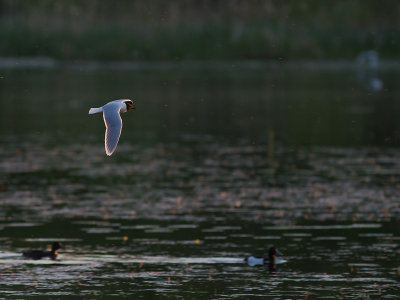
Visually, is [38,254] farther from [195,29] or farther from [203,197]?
[195,29]

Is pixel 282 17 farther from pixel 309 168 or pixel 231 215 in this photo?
pixel 231 215

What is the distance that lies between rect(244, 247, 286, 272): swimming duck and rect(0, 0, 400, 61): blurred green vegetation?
183ft

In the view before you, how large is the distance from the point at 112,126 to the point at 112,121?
0.69 feet

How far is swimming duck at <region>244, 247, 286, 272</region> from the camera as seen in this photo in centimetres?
2291

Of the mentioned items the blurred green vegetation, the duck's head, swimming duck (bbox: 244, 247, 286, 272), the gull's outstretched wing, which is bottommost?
swimming duck (bbox: 244, 247, 286, 272)

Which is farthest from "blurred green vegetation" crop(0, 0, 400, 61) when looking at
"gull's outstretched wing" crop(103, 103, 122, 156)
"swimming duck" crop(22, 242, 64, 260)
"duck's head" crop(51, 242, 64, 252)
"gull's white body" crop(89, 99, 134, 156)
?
"gull's outstretched wing" crop(103, 103, 122, 156)

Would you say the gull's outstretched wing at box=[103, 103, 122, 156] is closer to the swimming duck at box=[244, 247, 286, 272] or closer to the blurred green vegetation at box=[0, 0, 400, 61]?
the swimming duck at box=[244, 247, 286, 272]

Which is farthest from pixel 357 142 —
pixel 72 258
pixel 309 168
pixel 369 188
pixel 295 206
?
pixel 72 258

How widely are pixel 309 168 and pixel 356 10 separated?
50322 millimetres

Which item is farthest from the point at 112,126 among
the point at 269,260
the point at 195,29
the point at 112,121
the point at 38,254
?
the point at 195,29

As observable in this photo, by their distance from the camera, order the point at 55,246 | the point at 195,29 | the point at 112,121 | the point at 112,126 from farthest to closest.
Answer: the point at 195,29 < the point at 55,246 < the point at 112,121 < the point at 112,126

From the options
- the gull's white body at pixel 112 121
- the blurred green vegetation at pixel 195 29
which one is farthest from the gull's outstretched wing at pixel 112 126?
the blurred green vegetation at pixel 195 29

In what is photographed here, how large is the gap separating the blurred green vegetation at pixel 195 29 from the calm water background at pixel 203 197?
16800mm

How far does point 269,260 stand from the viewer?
2302 cm
